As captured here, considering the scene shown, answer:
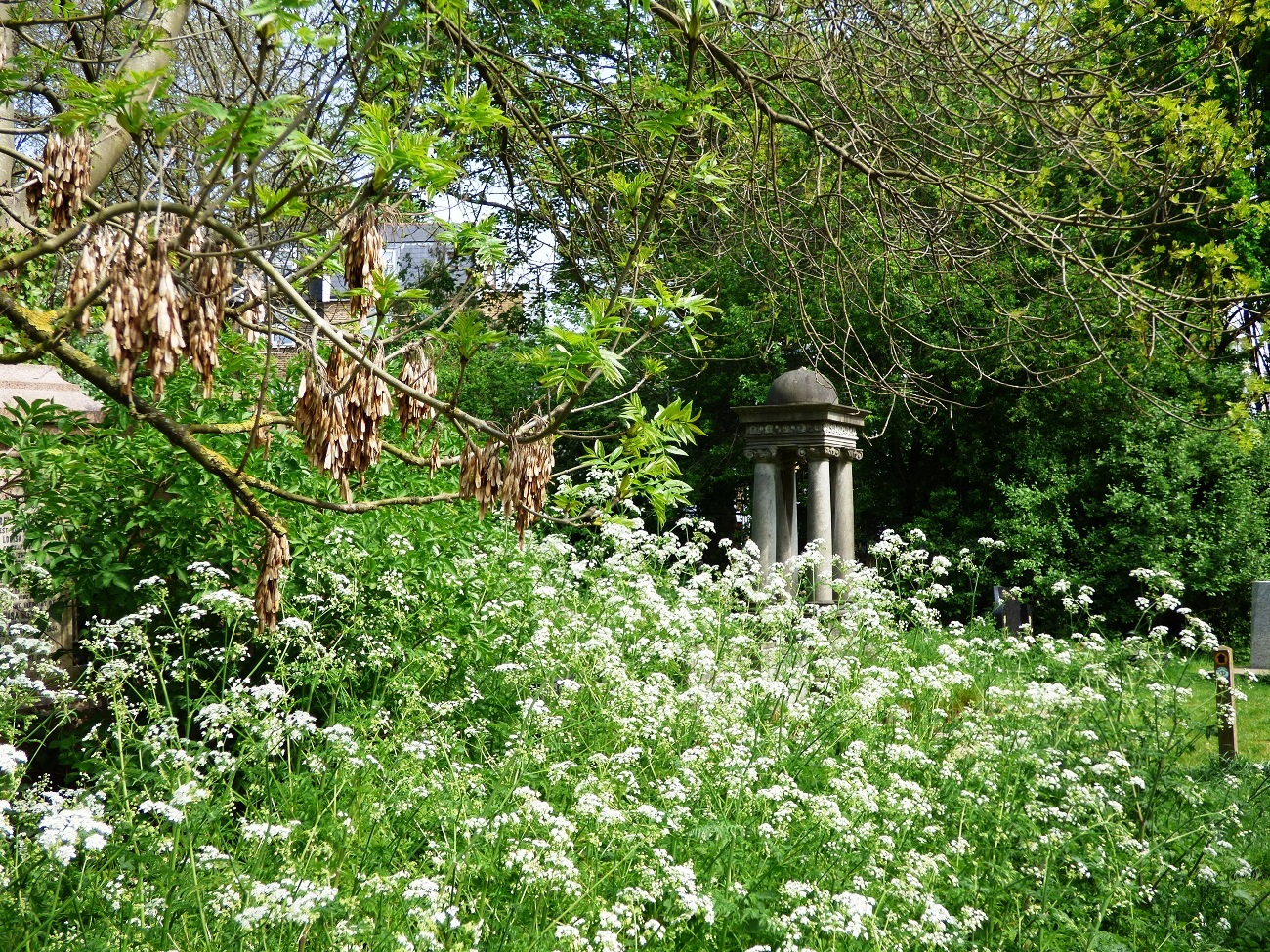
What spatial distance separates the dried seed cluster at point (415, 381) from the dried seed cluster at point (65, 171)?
66 centimetres

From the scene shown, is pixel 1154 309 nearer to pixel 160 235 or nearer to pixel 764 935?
pixel 764 935

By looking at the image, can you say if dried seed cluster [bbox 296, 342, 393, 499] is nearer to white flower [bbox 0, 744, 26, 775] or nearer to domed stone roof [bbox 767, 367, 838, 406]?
white flower [bbox 0, 744, 26, 775]

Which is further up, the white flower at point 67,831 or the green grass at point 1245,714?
the white flower at point 67,831

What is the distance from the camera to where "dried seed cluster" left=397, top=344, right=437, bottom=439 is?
1.97 m

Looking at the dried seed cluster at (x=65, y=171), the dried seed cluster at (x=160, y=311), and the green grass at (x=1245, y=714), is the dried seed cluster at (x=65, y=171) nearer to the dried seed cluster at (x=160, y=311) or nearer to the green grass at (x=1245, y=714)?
the dried seed cluster at (x=160, y=311)

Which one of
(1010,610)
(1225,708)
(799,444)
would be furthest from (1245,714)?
(799,444)

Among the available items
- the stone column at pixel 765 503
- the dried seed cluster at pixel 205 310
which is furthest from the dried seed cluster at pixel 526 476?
the stone column at pixel 765 503

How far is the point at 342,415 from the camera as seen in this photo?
174 cm

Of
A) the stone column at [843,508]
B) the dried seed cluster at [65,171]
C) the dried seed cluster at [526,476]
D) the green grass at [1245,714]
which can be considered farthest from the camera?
the stone column at [843,508]

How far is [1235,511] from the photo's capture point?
47.5ft

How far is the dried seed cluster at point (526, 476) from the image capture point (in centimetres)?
194

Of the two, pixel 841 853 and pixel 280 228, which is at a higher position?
pixel 280 228

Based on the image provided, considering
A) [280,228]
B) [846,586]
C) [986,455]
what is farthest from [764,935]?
[986,455]

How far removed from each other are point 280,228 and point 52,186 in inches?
296
